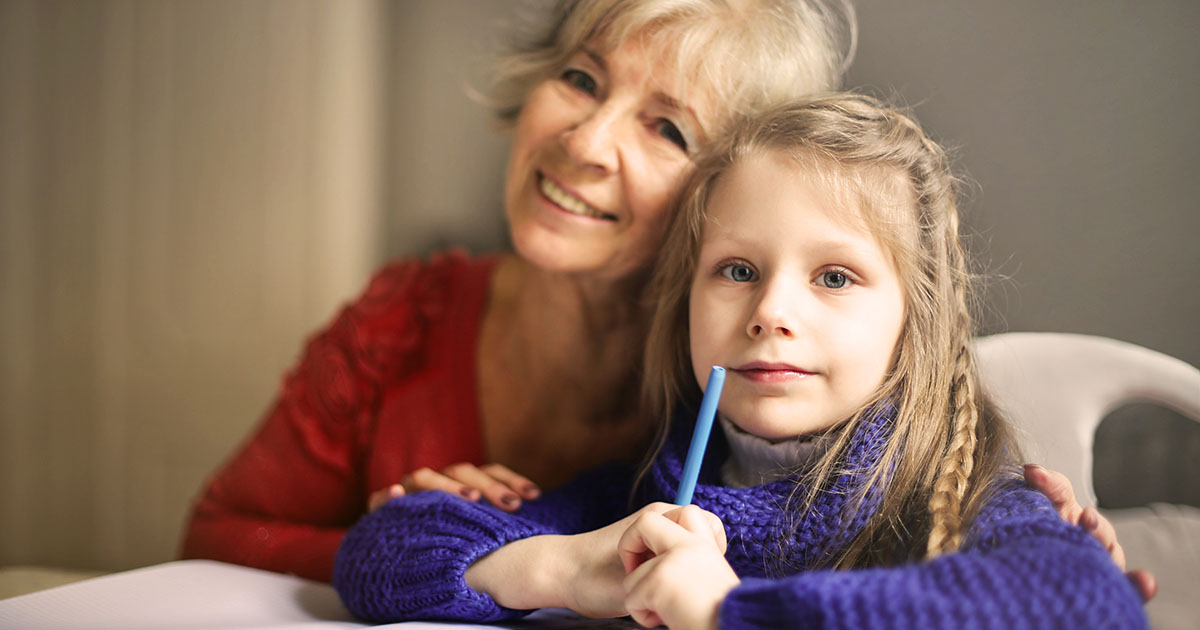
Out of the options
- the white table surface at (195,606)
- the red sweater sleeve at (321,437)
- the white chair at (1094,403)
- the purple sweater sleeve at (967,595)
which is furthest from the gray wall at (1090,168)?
the red sweater sleeve at (321,437)

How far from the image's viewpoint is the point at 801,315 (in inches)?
27.3

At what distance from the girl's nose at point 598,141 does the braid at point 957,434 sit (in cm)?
35

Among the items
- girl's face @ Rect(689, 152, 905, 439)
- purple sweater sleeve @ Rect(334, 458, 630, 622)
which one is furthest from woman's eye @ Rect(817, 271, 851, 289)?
purple sweater sleeve @ Rect(334, 458, 630, 622)

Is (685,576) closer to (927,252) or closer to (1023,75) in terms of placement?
(927,252)

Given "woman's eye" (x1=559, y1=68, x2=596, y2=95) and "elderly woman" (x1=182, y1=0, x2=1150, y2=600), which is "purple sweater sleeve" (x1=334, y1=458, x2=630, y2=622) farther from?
"woman's eye" (x1=559, y1=68, x2=596, y2=95)

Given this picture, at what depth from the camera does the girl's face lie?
0.69 m

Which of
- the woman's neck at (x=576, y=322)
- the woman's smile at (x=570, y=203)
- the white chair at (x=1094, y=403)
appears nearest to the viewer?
the white chair at (x=1094, y=403)

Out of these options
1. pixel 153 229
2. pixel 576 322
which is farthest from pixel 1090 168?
pixel 153 229

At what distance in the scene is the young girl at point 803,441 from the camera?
24.3 inches

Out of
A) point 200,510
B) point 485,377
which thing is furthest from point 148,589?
point 485,377

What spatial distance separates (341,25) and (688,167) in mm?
1022

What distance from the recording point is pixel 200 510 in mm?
1184

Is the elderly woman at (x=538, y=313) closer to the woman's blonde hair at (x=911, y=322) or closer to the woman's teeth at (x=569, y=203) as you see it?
the woman's teeth at (x=569, y=203)

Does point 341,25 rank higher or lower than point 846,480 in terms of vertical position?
higher
